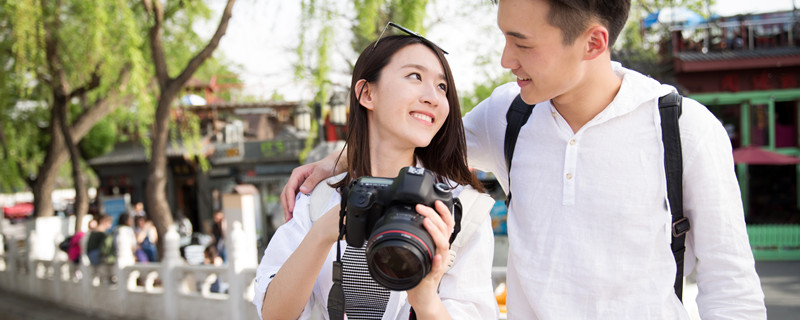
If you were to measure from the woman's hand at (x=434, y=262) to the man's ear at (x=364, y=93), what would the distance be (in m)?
0.53

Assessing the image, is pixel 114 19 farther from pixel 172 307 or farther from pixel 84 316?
pixel 84 316

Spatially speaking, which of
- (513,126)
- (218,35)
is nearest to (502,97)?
(513,126)

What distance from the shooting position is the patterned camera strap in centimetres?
146

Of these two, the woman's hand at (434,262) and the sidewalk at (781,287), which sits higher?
the woman's hand at (434,262)

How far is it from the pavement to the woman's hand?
6.92 m

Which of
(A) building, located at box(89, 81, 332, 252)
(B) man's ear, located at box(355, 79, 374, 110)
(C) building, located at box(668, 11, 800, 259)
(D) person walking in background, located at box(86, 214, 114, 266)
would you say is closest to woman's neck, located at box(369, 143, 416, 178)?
(B) man's ear, located at box(355, 79, 374, 110)

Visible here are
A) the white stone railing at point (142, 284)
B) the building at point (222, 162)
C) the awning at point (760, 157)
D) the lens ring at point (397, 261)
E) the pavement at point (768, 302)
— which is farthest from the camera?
the building at point (222, 162)

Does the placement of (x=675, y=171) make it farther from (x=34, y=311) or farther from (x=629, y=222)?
(x=34, y=311)

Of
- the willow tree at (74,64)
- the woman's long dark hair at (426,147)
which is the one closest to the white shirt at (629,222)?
the woman's long dark hair at (426,147)

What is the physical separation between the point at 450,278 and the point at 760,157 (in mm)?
11884

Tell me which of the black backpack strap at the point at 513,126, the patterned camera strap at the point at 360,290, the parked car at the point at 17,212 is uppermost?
the black backpack strap at the point at 513,126

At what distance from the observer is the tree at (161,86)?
249 inches

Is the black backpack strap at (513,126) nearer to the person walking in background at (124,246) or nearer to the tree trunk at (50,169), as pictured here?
the person walking in background at (124,246)

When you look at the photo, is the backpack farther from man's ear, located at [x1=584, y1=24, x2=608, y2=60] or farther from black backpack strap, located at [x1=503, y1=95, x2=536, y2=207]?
black backpack strap, located at [x1=503, y1=95, x2=536, y2=207]
